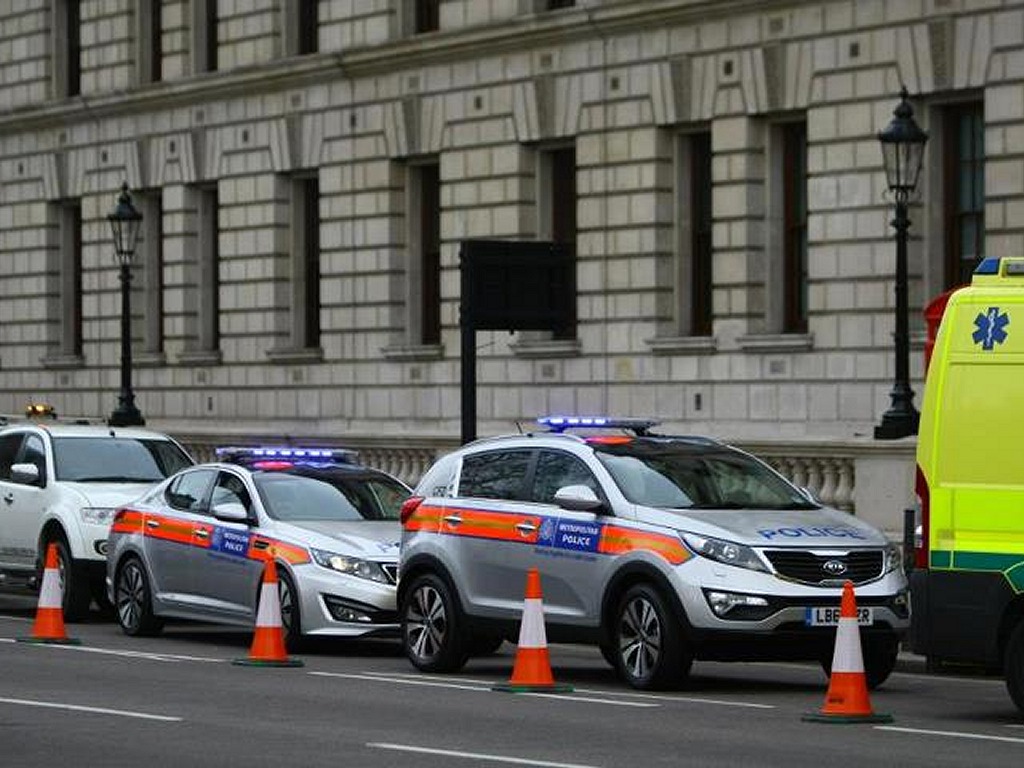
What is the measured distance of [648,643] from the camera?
817 inches

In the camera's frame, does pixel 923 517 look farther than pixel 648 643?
No

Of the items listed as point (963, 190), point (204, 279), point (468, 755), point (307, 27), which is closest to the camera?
point (468, 755)

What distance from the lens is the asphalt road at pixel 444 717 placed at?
53.7 ft

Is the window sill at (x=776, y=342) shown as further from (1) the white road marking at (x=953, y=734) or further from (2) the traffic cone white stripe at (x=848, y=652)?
(1) the white road marking at (x=953, y=734)

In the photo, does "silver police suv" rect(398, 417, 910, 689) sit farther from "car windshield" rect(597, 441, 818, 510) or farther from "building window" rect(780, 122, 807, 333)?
"building window" rect(780, 122, 807, 333)

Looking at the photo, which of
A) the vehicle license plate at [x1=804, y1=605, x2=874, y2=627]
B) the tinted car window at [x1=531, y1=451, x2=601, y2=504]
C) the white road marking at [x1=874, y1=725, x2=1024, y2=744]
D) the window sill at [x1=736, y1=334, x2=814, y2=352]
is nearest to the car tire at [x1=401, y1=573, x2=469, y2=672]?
the tinted car window at [x1=531, y1=451, x2=601, y2=504]

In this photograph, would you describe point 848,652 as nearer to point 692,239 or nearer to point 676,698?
point 676,698

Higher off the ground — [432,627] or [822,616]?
[822,616]

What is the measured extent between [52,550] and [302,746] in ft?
30.3

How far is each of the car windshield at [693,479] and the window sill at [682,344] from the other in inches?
749

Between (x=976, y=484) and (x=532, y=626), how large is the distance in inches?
125

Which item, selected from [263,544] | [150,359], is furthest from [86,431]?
[150,359]

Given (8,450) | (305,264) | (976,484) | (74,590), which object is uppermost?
(305,264)

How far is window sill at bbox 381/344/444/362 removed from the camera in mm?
46750
